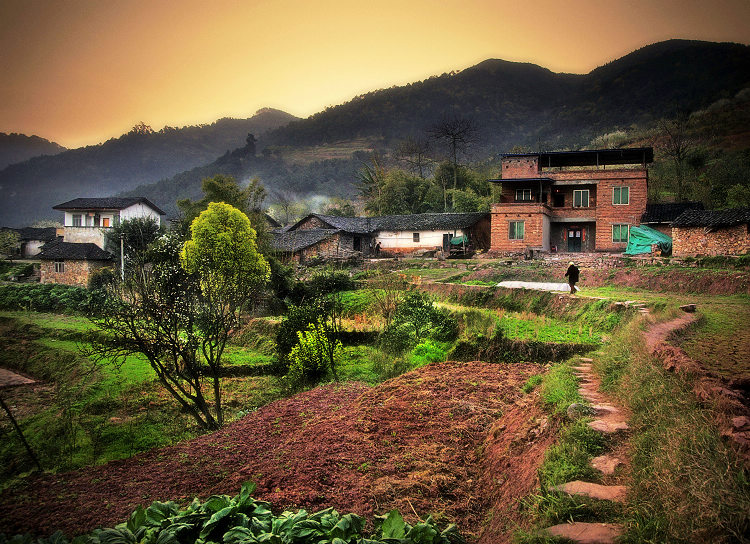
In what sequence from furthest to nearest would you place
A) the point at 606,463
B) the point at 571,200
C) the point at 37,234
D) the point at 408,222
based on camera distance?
the point at 37,234
the point at 408,222
the point at 571,200
the point at 606,463

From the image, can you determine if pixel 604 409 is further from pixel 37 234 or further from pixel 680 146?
pixel 37 234

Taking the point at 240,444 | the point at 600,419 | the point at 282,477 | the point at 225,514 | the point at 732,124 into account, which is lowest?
the point at 240,444

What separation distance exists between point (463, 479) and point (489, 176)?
58079mm

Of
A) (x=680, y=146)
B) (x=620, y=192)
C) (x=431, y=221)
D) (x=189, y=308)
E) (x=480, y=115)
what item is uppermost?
(x=480, y=115)

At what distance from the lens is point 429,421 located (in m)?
6.16

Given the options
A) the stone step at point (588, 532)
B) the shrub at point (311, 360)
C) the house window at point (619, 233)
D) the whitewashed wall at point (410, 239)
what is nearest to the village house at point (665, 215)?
the house window at point (619, 233)

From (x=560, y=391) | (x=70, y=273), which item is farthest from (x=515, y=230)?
(x=70, y=273)

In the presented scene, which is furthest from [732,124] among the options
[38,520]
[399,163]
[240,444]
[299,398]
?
[399,163]

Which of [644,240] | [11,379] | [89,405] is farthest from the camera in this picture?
[644,240]

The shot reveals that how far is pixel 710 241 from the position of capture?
20.8 meters

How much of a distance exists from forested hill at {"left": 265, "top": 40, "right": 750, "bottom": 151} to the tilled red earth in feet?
213

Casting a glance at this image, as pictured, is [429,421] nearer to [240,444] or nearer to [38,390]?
[240,444]

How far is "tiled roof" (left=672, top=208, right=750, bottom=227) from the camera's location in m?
19.5

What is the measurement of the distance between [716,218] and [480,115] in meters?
107
